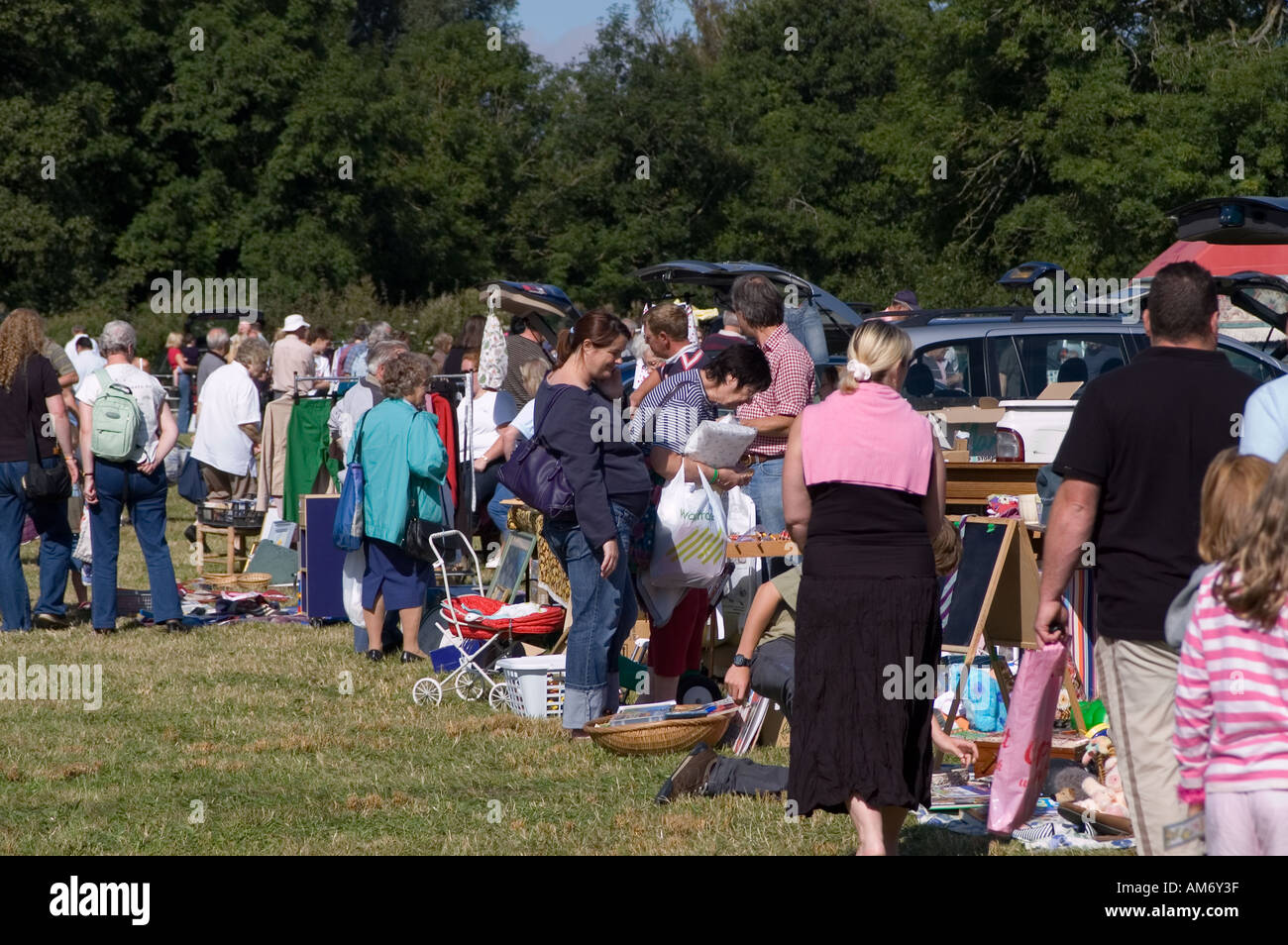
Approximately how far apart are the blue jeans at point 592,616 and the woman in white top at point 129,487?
405cm

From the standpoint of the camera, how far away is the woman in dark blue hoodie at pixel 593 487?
7.24 metres

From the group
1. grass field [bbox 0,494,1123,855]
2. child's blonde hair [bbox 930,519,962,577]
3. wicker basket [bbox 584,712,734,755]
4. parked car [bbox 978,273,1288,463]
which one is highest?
parked car [bbox 978,273,1288,463]

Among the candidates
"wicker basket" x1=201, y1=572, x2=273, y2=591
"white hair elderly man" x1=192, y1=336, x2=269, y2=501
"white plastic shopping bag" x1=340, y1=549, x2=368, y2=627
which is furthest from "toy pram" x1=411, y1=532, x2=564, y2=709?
"white hair elderly man" x1=192, y1=336, x2=269, y2=501

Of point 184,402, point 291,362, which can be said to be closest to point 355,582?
point 291,362

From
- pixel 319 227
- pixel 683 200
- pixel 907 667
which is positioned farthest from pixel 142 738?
pixel 683 200

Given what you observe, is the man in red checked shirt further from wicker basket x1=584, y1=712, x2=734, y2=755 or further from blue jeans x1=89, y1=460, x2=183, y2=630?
blue jeans x1=89, y1=460, x2=183, y2=630

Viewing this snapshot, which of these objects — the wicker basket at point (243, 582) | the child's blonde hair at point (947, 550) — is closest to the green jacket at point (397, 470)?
the wicker basket at point (243, 582)

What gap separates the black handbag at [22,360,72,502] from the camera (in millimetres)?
10461

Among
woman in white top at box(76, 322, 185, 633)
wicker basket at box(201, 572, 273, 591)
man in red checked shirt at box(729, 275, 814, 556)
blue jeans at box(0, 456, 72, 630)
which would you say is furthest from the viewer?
wicker basket at box(201, 572, 273, 591)

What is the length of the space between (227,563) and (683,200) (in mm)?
33160

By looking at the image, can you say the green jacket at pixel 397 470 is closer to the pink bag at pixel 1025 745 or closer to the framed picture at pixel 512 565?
the framed picture at pixel 512 565

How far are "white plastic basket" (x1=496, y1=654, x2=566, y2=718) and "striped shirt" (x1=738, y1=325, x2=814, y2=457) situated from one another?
1.53 meters

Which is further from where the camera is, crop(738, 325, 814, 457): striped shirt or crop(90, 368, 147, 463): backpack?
crop(90, 368, 147, 463): backpack

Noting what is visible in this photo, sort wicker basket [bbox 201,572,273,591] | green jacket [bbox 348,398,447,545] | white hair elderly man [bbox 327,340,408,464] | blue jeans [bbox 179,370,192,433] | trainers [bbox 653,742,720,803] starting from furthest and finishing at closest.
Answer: blue jeans [bbox 179,370,192,433] → wicker basket [bbox 201,572,273,591] → white hair elderly man [bbox 327,340,408,464] → green jacket [bbox 348,398,447,545] → trainers [bbox 653,742,720,803]
